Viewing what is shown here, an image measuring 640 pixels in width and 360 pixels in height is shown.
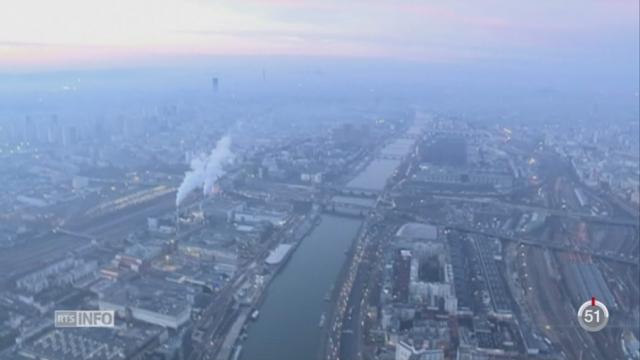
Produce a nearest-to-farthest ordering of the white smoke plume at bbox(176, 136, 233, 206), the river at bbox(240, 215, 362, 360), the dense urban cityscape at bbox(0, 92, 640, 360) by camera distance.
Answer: the river at bbox(240, 215, 362, 360), the dense urban cityscape at bbox(0, 92, 640, 360), the white smoke plume at bbox(176, 136, 233, 206)

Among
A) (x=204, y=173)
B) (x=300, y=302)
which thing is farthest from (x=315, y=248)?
(x=204, y=173)

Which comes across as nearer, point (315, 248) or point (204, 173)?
point (315, 248)

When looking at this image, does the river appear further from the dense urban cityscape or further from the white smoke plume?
the white smoke plume

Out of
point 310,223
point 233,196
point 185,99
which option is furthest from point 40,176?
point 185,99

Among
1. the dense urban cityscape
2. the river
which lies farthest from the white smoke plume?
→ the river

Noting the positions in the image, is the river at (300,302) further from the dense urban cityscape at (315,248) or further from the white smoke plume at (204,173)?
the white smoke plume at (204,173)

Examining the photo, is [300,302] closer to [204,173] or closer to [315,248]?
[315,248]

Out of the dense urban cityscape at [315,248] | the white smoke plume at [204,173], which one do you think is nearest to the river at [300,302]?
the dense urban cityscape at [315,248]
